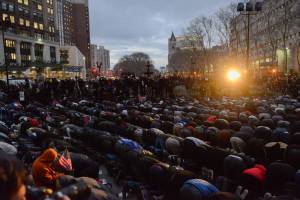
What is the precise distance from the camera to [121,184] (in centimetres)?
918

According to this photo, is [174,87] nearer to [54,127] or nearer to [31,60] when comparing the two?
[54,127]

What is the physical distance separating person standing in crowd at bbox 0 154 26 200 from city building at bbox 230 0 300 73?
50.5m

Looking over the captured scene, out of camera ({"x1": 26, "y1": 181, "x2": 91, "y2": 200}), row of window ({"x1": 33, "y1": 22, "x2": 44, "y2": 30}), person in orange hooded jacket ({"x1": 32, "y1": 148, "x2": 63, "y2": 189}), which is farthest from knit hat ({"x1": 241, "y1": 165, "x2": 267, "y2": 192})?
row of window ({"x1": 33, "y1": 22, "x2": 44, "y2": 30})

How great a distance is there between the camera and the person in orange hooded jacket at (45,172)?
19.9 ft

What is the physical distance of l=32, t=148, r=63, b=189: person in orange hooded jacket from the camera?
19.9 ft

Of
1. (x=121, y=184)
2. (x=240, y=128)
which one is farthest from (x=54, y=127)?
(x=240, y=128)

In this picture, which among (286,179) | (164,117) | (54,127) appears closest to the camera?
(286,179)

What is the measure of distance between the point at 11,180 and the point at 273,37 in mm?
71108

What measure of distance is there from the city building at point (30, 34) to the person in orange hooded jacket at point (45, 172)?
72055mm

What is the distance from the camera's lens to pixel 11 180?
10.0 feet

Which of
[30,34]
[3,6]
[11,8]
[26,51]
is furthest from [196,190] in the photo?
[30,34]

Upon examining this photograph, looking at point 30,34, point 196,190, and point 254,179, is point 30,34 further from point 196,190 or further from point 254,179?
point 196,190

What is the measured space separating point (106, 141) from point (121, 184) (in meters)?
1.25

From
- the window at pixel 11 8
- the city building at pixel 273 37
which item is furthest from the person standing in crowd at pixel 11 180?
the window at pixel 11 8
